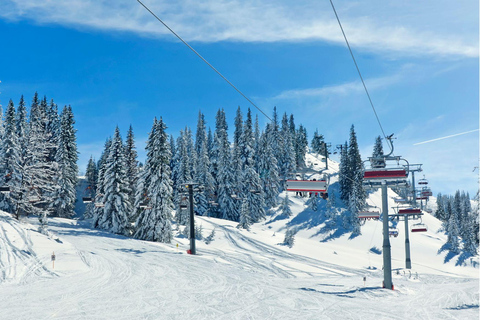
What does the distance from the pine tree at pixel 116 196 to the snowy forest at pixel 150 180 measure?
0.12m

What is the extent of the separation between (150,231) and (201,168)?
3604cm

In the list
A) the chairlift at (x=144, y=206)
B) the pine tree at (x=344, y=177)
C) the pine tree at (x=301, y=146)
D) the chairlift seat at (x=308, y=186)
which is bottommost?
the chairlift at (x=144, y=206)

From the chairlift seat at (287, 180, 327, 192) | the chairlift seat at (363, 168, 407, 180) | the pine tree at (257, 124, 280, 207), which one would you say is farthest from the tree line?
the pine tree at (257, 124, 280, 207)

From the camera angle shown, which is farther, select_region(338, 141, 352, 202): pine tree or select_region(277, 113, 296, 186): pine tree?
select_region(277, 113, 296, 186): pine tree

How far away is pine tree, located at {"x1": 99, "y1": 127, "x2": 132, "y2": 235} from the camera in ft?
134

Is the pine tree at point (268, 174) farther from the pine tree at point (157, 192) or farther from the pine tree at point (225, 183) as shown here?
the pine tree at point (157, 192)

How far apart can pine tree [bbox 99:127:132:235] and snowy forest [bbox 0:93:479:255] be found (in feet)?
0.38

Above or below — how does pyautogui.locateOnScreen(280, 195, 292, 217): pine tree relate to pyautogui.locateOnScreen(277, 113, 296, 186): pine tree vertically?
below

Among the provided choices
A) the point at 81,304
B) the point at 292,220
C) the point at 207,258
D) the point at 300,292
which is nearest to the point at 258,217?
the point at 292,220

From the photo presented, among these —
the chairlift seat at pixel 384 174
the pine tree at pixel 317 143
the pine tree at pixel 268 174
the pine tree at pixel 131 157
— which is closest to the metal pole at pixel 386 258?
the chairlift seat at pixel 384 174

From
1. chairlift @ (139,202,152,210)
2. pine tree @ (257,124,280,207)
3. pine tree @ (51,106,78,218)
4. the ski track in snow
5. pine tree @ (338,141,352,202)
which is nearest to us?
the ski track in snow

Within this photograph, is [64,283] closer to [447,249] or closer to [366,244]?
[366,244]

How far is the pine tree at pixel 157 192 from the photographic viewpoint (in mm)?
37281

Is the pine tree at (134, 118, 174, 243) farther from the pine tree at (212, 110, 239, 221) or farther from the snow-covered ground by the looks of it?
the pine tree at (212, 110, 239, 221)
